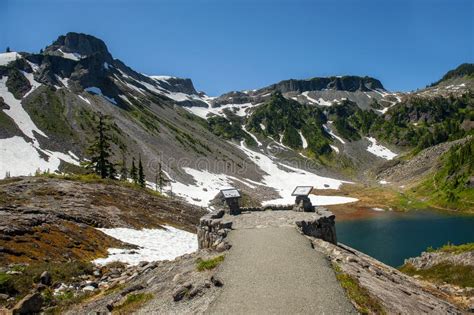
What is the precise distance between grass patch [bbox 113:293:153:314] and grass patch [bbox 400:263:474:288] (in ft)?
101

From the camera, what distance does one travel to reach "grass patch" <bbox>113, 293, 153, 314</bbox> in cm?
1545

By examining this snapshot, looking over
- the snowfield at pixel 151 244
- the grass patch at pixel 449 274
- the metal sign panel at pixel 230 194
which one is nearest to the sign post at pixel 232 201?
the metal sign panel at pixel 230 194

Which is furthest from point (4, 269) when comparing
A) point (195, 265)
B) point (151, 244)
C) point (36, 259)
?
point (151, 244)

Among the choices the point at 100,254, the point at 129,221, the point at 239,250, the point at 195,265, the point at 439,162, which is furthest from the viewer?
the point at 439,162

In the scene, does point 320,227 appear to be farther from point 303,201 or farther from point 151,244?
point 151,244

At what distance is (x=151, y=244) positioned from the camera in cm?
3475

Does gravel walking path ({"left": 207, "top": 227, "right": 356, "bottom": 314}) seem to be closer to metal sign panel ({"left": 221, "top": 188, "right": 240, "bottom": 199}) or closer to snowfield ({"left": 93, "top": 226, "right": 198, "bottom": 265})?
snowfield ({"left": 93, "top": 226, "right": 198, "bottom": 265})

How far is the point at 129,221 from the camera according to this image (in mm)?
39719

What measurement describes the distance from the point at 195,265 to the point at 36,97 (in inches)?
6855

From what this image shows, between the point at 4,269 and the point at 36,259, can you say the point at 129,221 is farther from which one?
the point at 4,269

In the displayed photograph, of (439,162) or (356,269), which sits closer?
(356,269)

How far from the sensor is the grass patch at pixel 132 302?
15.4m

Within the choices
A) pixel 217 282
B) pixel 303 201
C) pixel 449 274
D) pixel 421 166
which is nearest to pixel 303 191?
pixel 303 201

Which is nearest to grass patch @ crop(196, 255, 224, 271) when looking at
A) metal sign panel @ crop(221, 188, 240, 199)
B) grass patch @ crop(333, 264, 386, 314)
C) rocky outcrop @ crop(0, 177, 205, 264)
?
grass patch @ crop(333, 264, 386, 314)
